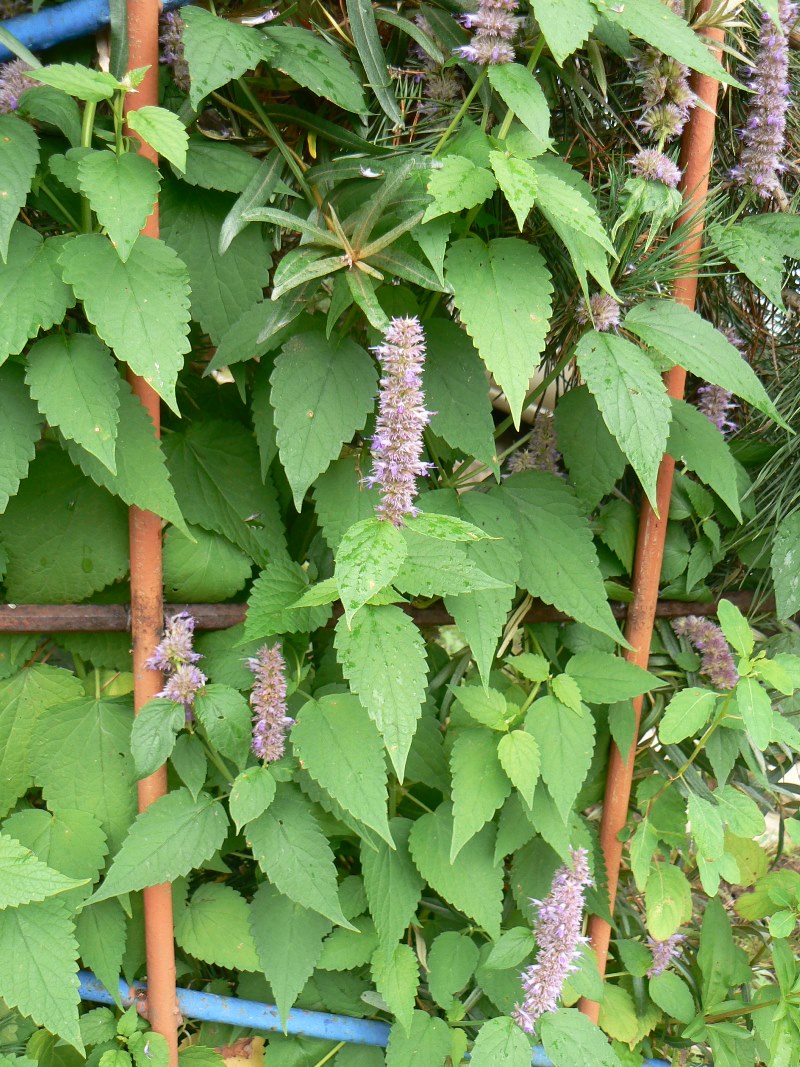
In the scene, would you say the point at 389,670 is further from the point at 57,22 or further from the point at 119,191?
the point at 57,22

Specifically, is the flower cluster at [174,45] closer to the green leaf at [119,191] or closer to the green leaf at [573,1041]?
the green leaf at [119,191]

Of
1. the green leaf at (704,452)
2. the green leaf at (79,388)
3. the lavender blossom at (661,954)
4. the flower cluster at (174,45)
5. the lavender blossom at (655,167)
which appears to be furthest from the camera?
the lavender blossom at (661,954)

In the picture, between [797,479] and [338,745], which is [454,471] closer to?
[338,745]

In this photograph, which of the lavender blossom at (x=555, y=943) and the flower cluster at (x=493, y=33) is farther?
the lavender blossom at (x=555, y=943)

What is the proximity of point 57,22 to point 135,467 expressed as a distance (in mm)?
595

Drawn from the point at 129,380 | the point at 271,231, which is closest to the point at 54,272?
the point at 129,380

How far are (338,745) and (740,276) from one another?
1.09m

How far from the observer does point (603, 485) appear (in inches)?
55.1

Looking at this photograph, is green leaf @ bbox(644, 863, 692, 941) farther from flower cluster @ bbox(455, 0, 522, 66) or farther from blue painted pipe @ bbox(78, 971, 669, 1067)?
flower cluster @ bbox(455, 0, 522, 66)

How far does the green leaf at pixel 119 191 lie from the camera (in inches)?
39.1

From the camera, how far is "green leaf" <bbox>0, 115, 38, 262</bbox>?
1.02m

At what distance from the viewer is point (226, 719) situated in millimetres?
1235

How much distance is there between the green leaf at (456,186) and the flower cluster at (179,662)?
67 centimetres

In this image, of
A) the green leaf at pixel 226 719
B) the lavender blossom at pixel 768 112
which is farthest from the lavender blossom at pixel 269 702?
the lavender blossom at pixel 768 112
